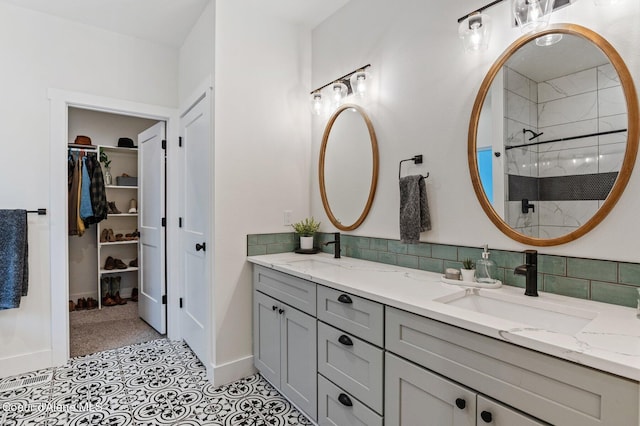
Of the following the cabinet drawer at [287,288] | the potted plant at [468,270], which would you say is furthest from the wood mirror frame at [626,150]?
the cabinet drawer at [287,288]

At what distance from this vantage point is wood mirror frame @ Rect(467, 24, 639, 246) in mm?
1244

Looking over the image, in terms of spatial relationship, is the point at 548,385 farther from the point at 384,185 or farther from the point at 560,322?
the point at 384,185

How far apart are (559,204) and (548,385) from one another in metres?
0.82

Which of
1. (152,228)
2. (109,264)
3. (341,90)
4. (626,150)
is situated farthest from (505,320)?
(109,264)

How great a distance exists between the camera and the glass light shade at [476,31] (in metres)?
1.59

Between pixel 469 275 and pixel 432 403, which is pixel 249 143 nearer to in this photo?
pixel 469 275

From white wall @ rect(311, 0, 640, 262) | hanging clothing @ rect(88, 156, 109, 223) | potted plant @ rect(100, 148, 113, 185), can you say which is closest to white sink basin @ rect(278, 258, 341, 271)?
white wall @ rect(311, 0, 640, 262)

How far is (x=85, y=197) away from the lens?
12.6 feet

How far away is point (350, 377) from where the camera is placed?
158 centimetres

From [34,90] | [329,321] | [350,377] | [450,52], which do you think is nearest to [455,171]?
[450,52]

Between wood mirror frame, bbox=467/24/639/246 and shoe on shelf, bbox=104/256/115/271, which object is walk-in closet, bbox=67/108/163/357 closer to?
shoe on shelf, bbox=104/256/115/271

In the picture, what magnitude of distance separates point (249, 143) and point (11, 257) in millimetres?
1897

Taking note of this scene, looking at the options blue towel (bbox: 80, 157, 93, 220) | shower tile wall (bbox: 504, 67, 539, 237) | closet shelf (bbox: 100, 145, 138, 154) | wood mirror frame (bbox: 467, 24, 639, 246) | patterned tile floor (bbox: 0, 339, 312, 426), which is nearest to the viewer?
wood mirror frame (bbox: 467, 24, 639, 246)

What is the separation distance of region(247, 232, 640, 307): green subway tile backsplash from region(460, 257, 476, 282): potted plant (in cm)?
5
